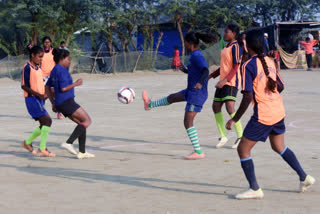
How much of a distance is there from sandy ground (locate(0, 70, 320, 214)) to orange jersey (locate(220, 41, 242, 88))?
1.07m

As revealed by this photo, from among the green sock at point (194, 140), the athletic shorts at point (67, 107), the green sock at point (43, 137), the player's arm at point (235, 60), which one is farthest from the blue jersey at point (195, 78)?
the green sock at point (43, 137)

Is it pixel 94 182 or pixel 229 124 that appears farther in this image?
pixel 94 182

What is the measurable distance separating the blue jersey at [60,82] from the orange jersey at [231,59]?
2384 millimetres

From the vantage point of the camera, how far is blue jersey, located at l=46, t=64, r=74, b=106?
7.37 meters

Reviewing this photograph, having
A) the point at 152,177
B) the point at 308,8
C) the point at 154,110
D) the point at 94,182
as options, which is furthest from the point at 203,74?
the point at 308,8

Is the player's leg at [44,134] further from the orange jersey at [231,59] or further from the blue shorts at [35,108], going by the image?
the orange jersey at [231,59]

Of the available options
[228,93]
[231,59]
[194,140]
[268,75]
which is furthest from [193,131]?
[268,75]

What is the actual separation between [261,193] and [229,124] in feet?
2.50

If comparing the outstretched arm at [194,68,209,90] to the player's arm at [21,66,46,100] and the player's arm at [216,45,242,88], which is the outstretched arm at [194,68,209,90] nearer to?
the player's arm at [216,45,242,88]

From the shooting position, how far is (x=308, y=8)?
40.4 meters

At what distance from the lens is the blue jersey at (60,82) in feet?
24.2

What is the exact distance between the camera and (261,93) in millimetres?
5203

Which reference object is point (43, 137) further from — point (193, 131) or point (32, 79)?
point (193, 131)

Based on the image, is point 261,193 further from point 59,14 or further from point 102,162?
point 59,14
